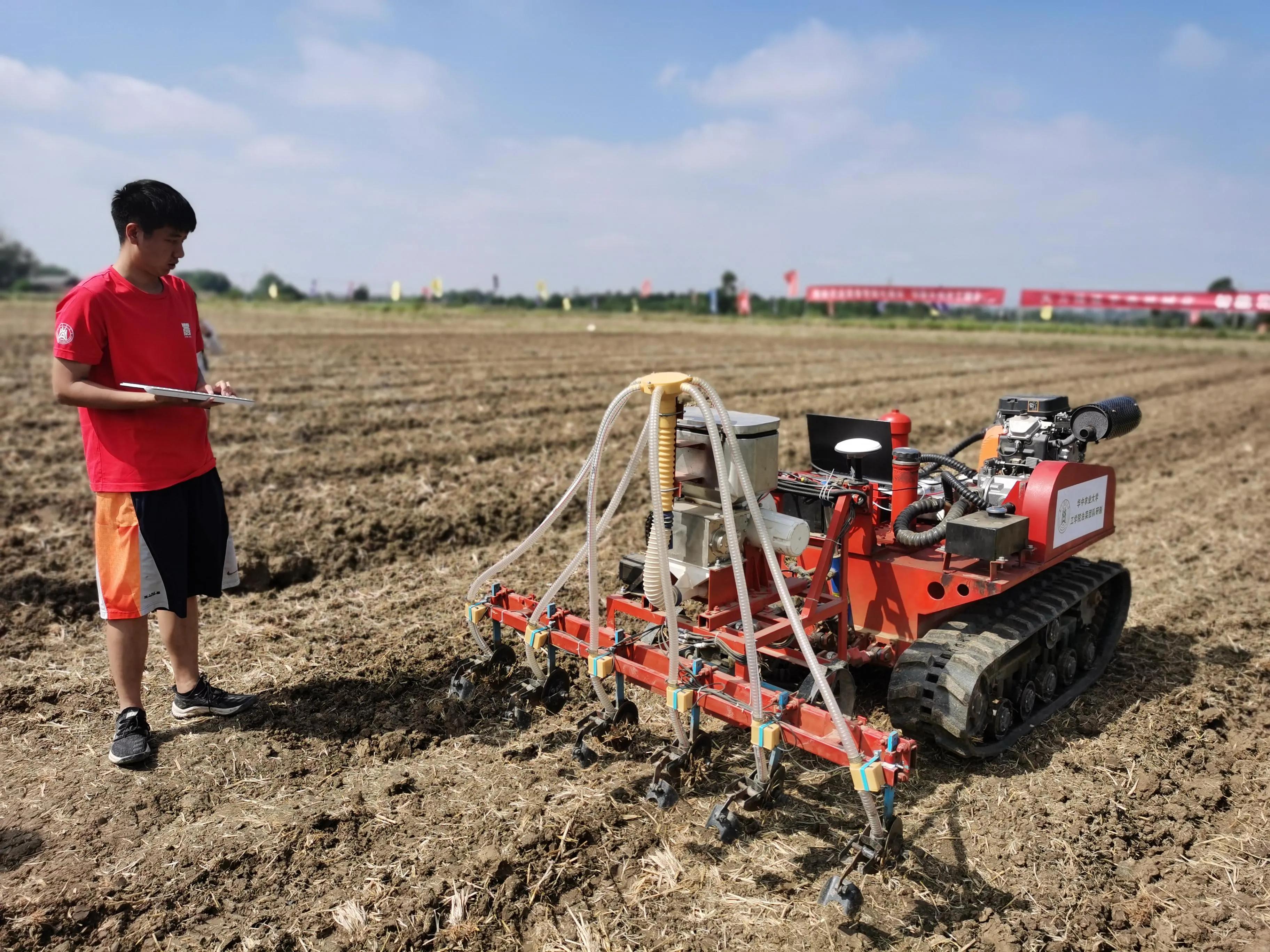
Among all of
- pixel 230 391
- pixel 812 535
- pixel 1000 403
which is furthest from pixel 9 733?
pixel 1000 403

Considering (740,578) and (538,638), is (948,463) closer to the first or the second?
(740,578)

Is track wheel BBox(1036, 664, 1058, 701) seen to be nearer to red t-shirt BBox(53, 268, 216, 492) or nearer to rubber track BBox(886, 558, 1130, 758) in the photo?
rubber track BBox(886, 558, 1130, 758)

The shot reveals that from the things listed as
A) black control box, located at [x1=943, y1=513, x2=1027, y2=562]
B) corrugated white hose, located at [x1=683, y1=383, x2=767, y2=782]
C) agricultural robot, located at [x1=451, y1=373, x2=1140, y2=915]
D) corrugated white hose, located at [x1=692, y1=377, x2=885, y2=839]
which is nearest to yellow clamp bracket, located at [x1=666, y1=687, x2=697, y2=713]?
agricultural robot, located at [x1=451, y1=373, x2=1140, y2=915]

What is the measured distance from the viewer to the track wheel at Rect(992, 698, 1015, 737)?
443 centimetres

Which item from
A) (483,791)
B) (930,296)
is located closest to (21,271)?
(930,296)

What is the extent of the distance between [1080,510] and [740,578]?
8.10 ft

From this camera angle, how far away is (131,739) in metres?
4.11

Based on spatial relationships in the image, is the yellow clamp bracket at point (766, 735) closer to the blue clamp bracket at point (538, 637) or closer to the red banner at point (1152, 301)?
the blue clamp bracket at point (538, 637)

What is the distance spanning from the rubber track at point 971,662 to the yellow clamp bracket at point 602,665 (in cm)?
138

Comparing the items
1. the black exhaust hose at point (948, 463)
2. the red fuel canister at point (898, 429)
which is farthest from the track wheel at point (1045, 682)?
the red fuel canister at point (898, 429)

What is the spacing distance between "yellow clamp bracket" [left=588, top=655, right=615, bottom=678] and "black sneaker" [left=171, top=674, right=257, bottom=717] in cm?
199

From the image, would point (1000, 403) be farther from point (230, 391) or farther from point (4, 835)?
point (4, 835)

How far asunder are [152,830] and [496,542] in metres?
4.14

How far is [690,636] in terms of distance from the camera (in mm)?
4359
